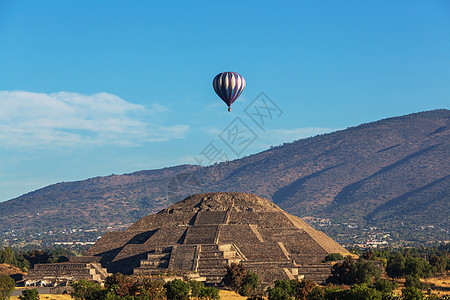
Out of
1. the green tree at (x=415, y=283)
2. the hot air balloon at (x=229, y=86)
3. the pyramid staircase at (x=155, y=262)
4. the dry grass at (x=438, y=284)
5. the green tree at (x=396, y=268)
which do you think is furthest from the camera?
the hot air balloon at (x=229, y=86)

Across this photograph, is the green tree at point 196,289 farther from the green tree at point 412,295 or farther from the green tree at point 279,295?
the green tree at point 412,295

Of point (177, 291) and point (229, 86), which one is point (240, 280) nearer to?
point (177, 291)

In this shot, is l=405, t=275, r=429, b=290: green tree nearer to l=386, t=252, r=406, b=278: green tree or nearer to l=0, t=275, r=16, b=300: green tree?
l=386, t=252, r=406, b=278: green tree

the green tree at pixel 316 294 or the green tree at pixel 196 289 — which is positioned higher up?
the green tree at pixel 196 289

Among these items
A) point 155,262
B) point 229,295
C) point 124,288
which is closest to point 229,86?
point 155,262

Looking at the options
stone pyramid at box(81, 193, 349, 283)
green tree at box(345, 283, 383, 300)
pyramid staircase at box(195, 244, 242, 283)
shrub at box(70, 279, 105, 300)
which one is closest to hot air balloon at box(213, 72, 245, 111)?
stone pyramid at box(81, 193, 349, 283)

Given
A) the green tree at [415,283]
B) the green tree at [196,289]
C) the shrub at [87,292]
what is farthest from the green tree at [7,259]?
the green tree at [415,283]
